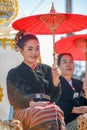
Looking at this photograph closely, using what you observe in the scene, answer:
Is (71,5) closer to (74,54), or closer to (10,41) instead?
(74,54)

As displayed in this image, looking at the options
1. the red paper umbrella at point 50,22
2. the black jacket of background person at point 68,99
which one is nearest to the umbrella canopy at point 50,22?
the red paper umbrella at point 50,22

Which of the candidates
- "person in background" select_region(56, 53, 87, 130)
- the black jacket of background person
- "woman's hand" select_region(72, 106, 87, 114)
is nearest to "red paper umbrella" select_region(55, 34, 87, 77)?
"person in background" select_region(56, 53, 87, 130)

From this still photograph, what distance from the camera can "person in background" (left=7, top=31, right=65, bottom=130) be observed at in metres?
2.63

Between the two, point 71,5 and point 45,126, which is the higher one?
point 71,5

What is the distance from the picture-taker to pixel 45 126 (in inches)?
103

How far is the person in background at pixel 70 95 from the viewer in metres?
2.85

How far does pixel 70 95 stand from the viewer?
2922mm

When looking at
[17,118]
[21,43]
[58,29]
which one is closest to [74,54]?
[58,29]

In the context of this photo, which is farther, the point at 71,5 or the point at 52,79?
the point at 71,5

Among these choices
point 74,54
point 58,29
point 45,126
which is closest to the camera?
point 45,126

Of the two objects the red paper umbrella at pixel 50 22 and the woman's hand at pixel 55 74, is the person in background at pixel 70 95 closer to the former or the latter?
the woman's hand at pixel 55 74

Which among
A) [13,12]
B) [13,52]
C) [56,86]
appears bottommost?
[56,86]

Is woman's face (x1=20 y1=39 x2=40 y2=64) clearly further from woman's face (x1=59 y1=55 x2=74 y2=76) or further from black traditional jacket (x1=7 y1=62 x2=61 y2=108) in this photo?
woman's face (x1=59 y1=55 x2=74 y2=76)

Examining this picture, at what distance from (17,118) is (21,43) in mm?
489
